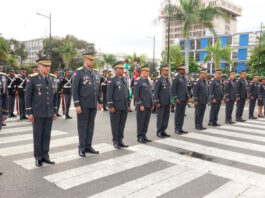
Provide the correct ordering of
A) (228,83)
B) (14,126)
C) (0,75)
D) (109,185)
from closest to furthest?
(109,185), (0,75), (14,126), (228,83)

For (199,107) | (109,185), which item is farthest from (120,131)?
(199,107)

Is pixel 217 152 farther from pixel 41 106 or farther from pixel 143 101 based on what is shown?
pixel 41 106

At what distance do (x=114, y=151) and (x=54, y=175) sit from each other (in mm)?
1801

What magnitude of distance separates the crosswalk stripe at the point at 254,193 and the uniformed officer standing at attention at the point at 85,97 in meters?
3.13

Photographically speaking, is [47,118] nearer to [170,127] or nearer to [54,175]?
[54,175]

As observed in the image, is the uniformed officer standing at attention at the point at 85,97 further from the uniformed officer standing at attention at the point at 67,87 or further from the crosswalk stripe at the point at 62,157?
the uniformed officer standing at attention at the point at 67,87

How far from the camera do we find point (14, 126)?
8.89 m

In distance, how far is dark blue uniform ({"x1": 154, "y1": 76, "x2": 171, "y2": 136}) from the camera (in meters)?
7.68

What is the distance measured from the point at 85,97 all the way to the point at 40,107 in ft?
3.32

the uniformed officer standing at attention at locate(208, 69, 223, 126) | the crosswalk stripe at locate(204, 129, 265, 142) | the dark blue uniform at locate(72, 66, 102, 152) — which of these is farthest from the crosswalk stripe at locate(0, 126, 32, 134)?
the uniformed officer standing at attention at locate(208, 69, 223, 126)

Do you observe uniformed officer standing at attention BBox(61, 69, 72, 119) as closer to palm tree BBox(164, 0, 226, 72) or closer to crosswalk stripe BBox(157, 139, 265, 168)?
crosswalk stripe BBox(157, 139, 265, 168)

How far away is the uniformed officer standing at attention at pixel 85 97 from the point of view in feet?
18.6

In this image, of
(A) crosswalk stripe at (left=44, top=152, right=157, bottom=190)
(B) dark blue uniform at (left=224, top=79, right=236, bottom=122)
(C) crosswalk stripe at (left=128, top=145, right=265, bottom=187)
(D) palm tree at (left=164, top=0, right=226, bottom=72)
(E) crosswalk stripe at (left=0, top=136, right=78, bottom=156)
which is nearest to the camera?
(A) crosswalk stripe at (left=44, top=152, right=157, bottom=190)

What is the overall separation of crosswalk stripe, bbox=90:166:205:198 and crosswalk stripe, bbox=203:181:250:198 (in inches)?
20.6
